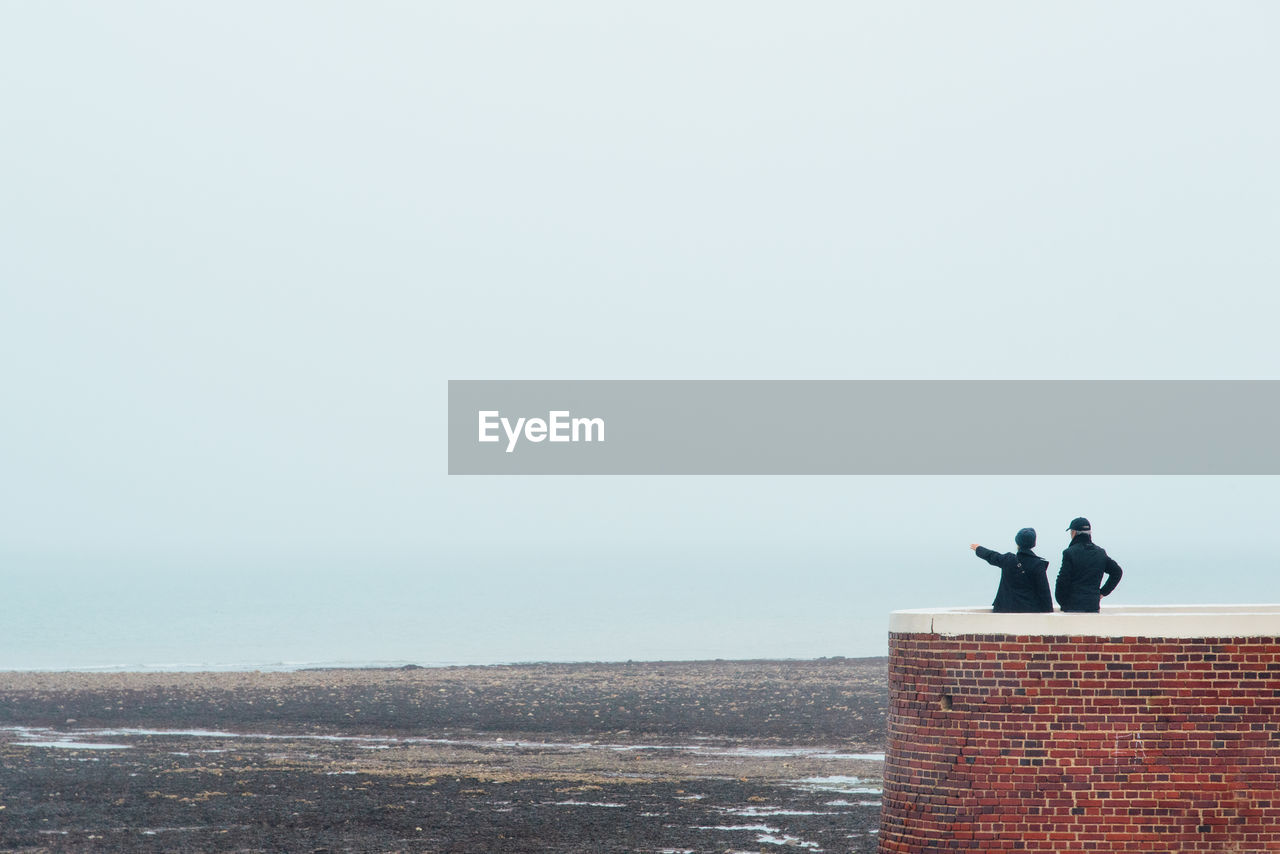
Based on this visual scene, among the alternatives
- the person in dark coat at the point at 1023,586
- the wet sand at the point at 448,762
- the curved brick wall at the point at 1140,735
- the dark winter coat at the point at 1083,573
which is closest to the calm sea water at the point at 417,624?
the wet sand at the point at 448,762

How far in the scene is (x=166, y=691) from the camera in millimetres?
43656

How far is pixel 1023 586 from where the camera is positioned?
14430 millimetres

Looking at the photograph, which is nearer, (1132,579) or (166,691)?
(166,691)

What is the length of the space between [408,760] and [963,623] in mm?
17887

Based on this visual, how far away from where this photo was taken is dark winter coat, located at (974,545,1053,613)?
47.1ft

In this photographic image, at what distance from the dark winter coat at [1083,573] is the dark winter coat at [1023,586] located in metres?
0.21

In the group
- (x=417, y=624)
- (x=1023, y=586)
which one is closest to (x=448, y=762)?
(x=1023, y=586)

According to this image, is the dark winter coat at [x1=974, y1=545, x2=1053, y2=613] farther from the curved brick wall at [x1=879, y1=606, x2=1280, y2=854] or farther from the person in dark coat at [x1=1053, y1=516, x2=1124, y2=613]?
the curved brick wall at [x1=879, y1=606, x2=1280, y2=854]

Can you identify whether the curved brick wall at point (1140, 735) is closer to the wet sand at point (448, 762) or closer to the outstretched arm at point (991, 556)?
the outstretched arm at point (991, 556)

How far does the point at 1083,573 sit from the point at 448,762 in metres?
17.3

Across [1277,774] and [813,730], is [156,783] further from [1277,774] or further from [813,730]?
[1277,774]

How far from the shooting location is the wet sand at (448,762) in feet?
67.4

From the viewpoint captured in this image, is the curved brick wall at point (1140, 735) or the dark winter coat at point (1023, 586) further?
the dark winter coat at point (1023, 586)

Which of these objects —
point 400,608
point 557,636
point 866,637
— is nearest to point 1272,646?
point 866,637
